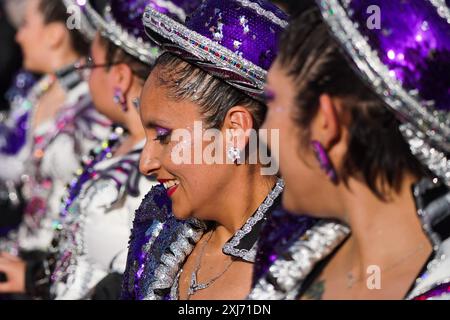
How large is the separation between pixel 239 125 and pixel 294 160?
1.91 ft

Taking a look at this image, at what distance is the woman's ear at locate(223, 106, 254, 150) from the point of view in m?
2.62

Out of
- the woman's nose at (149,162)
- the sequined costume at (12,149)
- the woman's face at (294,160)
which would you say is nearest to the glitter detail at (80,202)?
the woman's nose at (149,162)

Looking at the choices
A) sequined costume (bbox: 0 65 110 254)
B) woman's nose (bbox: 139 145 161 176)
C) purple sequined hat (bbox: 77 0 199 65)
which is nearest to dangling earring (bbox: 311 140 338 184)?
woman's nose (bbox: 139 145 161 176)

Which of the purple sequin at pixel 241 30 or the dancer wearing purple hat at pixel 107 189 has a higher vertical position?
the purple sequin at pixel 241 30

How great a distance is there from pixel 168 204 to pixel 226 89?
43cm

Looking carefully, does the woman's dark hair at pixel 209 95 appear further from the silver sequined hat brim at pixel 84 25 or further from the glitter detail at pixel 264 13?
the silver sequined hat brim at pixel 84 25

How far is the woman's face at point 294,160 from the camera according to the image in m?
2.05

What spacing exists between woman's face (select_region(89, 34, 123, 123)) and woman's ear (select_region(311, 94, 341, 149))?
1977 mm

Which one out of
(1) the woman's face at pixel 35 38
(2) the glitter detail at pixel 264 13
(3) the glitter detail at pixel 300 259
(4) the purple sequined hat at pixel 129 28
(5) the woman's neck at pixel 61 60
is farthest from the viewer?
(1) the woman's face at pixel 35 38

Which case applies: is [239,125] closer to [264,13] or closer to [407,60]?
[264,13]

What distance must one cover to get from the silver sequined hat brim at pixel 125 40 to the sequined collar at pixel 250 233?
121cm

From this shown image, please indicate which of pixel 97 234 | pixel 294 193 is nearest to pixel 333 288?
pixel 294 193

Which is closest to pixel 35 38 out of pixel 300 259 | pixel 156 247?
pixel 156 247
